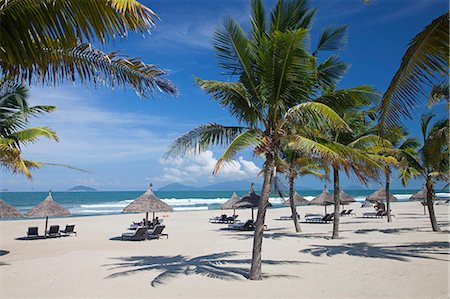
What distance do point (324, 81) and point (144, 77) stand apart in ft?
17.2

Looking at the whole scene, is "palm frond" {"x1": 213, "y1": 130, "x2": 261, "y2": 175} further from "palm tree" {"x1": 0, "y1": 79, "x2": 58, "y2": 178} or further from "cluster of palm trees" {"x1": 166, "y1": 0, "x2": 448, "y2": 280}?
"palm tree" {"x1": 0, "y1": 79, "x2": 58, "y2": 178}

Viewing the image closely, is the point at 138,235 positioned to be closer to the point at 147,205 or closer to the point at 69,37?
the point at 147,205

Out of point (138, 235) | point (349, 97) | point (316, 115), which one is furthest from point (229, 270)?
point (138, 235)

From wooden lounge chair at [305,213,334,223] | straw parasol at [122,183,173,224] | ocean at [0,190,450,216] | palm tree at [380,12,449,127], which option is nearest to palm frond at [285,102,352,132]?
palm tree at [380,12,449,127]

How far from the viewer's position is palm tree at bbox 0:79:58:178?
240 inches

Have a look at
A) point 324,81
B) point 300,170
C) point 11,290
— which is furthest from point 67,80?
point 300,170

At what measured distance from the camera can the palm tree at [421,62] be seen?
13.0 ft

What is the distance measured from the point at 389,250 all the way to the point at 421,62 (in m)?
8.85

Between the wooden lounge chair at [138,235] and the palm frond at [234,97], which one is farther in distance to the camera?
the wooden lounge chair at [138,235]

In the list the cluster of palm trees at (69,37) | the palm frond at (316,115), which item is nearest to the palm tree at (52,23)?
the cluster of palm trees at (69,37)

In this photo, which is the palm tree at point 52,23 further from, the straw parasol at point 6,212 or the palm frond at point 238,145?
the straw parasol at point 6,212

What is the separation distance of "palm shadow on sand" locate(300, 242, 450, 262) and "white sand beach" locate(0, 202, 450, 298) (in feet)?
0.08

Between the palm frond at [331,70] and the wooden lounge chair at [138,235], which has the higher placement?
the palm frond at [331,70]

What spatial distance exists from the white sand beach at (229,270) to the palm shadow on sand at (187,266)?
2 centimetres
